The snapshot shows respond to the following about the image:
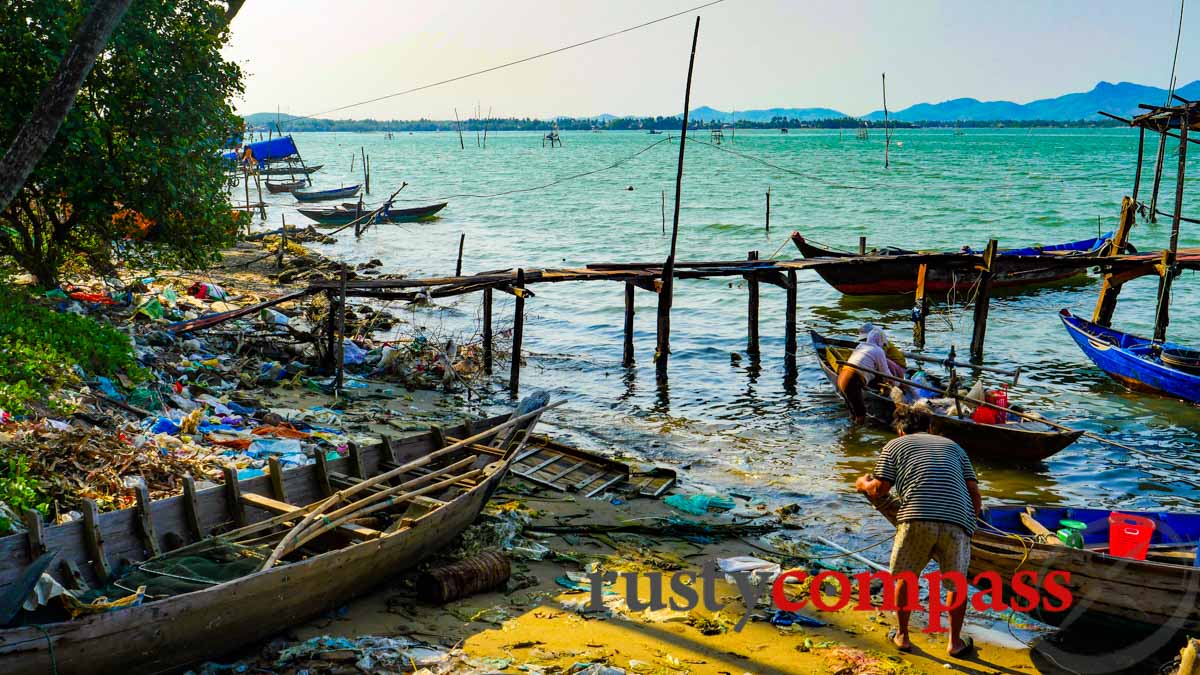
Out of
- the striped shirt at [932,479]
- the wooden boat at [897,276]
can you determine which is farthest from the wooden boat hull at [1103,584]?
the wooden boat at [897,276]

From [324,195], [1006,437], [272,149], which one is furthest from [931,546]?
[272,149]

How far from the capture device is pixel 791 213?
48375 millimetres

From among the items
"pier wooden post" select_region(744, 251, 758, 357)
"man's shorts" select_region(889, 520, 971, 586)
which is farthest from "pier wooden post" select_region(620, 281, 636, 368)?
"man's shorts" select_region(889, 520, 971, 586)

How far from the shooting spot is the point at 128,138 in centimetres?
1216

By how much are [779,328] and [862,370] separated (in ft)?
28.2

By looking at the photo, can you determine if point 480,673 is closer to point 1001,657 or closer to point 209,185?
point 1001,657

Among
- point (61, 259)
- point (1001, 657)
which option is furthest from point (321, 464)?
point (61, 259)

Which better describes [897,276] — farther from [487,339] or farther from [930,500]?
[930,500]

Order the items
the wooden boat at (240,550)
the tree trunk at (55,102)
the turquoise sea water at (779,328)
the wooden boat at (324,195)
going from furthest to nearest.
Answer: the wooden boat at (324,195) < the turquoise sea water at (779,328) < the tree trunk at (55,102) < the wooden boat at (240,550)

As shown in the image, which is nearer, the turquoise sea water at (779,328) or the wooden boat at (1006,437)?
the wooden boat at (1006,437)

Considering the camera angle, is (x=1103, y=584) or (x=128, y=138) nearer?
(x=1103, y=584)

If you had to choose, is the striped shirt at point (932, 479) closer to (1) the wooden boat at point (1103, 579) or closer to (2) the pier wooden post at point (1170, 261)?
(1) the wooden boat at point (1103, 579)

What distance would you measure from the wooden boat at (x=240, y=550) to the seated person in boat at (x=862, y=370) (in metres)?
6.35

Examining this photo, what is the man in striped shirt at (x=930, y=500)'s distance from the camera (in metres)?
6.26
